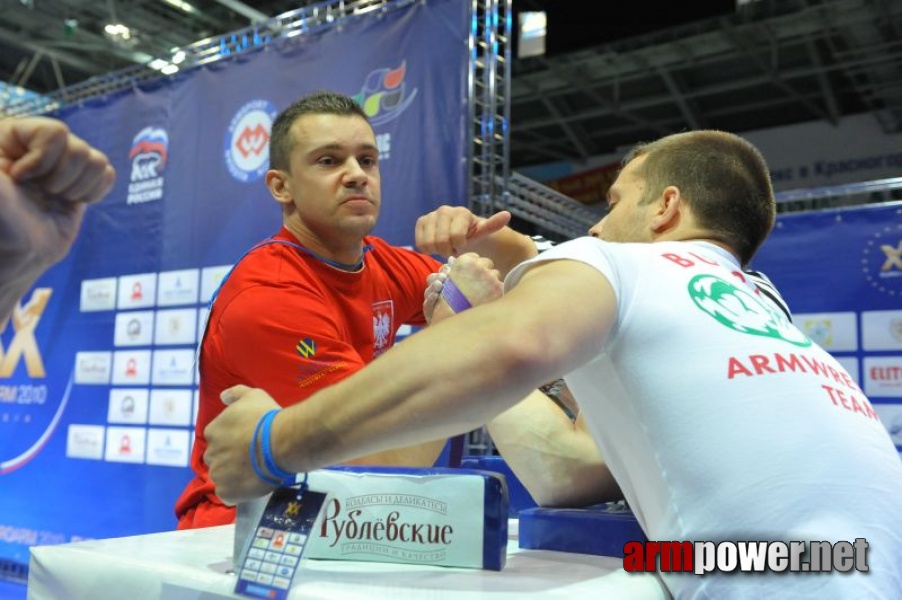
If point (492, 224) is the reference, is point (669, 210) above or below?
below

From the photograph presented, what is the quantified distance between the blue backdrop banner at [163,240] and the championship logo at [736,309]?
81.4 inches

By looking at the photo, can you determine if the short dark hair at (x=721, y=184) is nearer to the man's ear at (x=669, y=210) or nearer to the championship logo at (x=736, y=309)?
the man's ear at (x=669, y=210)

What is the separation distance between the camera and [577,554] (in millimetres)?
973

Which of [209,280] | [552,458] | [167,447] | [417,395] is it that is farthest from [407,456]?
[167,447]

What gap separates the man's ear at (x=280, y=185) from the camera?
1954 millimetres

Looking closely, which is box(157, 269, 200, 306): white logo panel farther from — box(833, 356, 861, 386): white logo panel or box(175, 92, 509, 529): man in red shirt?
box(833, 356, 861, 386): white logo panel

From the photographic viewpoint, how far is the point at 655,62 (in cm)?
839

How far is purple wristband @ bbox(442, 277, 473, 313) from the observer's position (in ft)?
3.90

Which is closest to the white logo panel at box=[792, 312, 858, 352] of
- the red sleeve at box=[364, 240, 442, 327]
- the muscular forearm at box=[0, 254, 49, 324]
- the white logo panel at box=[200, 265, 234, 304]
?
the red sleeve at box=[364, 240, 442, 327]

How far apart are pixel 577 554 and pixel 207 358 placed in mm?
964

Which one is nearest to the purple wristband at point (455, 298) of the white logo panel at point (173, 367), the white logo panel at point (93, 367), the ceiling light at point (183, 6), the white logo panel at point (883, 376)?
the white logo panel at point (173, 367)

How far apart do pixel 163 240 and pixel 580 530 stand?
134 inches

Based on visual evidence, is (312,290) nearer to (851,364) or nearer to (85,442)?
(851,364)

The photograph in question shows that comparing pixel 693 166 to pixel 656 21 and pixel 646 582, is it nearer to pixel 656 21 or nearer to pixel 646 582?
pixel 646 582
